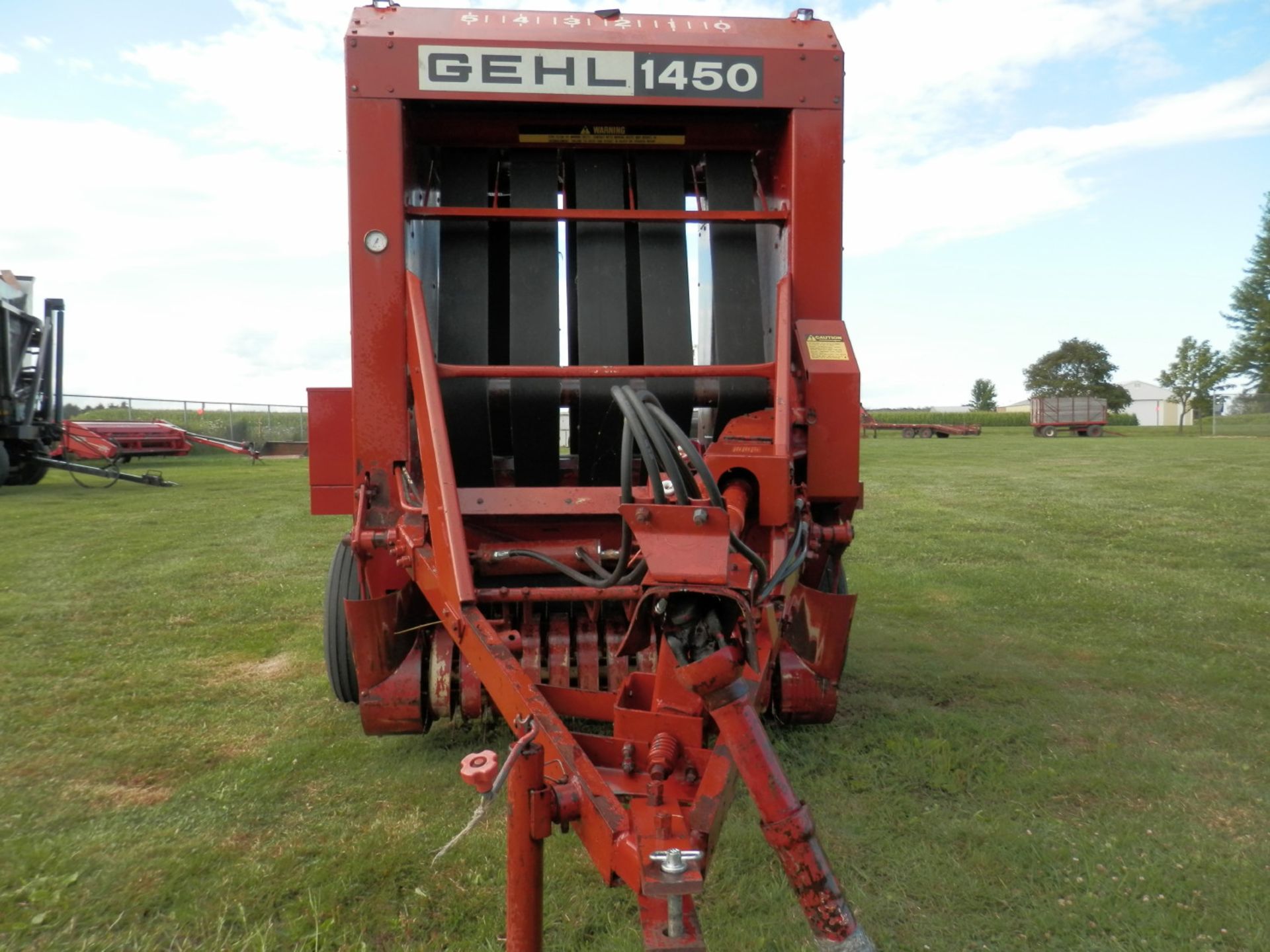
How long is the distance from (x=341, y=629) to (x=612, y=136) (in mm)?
2315

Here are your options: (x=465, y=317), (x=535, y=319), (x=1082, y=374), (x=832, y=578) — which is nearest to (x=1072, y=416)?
(x=1082, y=374)

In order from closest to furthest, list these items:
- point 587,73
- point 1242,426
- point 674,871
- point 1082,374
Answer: point 674,871 < point 587,73 < point 1242,426 < point 1082,374

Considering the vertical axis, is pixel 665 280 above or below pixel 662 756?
above

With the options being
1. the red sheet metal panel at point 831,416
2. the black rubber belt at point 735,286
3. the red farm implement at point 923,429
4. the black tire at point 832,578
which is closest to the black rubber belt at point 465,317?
the black rubber belt at point 735,286

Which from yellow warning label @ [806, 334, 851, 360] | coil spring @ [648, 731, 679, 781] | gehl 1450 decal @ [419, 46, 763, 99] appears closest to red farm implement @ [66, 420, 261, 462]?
gehl 1450 decal @ [419, 46, 763, 99]

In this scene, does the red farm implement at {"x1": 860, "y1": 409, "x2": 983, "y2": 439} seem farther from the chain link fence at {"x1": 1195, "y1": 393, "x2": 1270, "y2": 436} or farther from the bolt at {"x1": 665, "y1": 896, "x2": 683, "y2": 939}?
the bolt at {"x1": 665, "y1": 896, "x2": 683, "y2": 939}

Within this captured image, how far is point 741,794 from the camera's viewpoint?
337 cm

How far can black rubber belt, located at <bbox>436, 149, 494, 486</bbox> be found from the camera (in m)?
3.82

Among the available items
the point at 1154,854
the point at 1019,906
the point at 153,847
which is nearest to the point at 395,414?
the point at 153,847

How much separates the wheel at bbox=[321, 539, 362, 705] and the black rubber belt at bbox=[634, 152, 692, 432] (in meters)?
1.47

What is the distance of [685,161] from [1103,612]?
165 inches

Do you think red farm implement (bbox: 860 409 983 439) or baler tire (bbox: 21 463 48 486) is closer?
baler tire (bbox: 21 463 48 486)

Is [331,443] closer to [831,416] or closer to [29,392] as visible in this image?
[831,416]

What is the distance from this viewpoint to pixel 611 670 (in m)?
3.58
